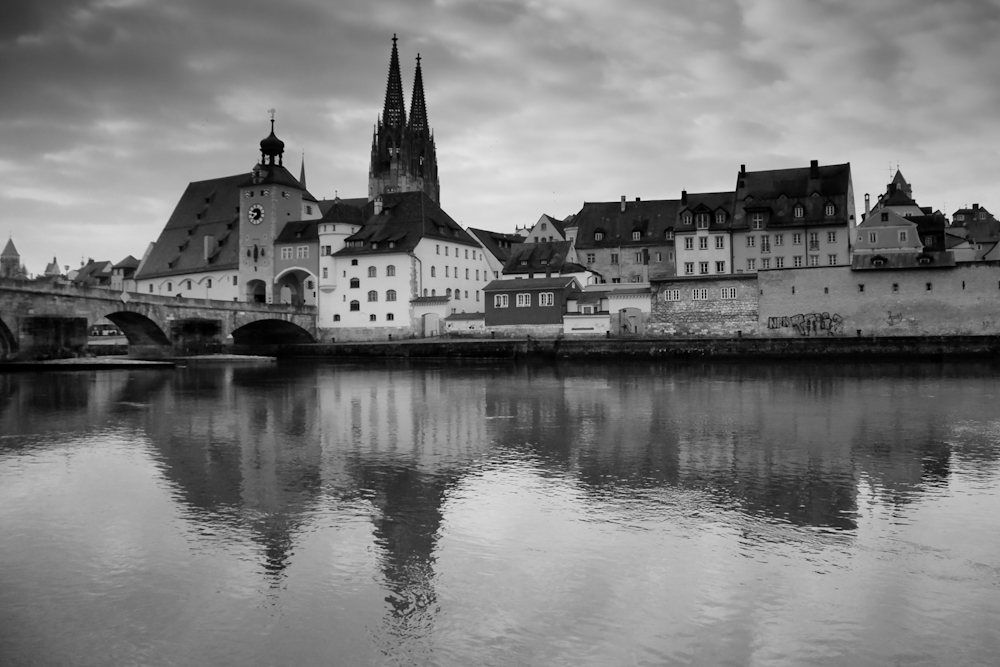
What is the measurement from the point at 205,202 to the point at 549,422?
253ft

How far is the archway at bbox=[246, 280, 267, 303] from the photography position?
78688 mm

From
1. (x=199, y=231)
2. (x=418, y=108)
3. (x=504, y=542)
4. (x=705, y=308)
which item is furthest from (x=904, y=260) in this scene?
(x=418, y=108)

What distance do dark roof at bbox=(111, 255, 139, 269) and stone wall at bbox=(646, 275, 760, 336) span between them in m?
85.6

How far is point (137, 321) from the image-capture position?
187 feet

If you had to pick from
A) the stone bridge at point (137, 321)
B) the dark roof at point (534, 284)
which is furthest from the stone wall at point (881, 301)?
the stone bridge at point (137, 321)

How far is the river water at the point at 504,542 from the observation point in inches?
267

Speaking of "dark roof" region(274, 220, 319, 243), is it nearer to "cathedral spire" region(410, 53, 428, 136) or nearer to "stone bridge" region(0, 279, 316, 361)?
"stone bridge" region(0, 279, 316, 361)

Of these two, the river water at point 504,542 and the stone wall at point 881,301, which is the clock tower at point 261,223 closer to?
the stone wall at point 881,301

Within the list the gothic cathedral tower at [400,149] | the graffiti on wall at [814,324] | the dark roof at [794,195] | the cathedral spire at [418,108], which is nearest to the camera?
the graffiti on wall at [814,324]

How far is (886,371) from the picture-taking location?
39.5 meters

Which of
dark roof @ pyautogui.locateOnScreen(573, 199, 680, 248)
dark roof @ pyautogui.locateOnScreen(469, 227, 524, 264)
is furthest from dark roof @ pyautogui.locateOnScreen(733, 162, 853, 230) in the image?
dark roof @ pyautogui.locateOnScreen(469, 227, 524, 264)

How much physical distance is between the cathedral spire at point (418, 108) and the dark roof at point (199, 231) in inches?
1327

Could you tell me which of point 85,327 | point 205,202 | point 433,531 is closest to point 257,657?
point 433,531

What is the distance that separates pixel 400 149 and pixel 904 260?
71.7 metres
